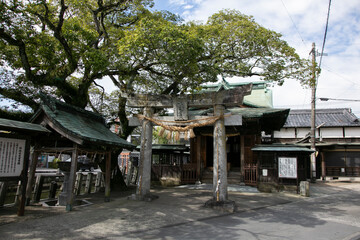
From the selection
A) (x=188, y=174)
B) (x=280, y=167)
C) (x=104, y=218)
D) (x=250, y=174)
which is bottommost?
(x=104, y=218)

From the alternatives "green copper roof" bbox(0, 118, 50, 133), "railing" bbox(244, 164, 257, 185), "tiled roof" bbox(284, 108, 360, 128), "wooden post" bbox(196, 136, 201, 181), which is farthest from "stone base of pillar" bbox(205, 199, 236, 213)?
"tiled roof" bbox(284, 108, 360, 128)

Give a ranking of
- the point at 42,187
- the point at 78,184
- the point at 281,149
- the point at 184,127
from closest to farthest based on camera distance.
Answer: the point at 184,127
the point at 42,187
the point at 78,184
the point at 281,149

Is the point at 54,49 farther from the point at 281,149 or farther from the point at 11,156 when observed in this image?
the point at 281,149

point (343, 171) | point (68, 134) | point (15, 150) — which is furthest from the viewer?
point (343, 171)

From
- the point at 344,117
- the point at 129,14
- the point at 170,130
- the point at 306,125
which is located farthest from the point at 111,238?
the point at 344,117

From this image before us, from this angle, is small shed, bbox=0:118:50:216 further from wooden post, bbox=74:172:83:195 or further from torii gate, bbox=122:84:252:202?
wooden post, bbox=74:172:83:195

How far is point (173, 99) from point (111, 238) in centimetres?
659

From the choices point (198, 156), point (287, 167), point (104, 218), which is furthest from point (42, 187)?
point (287, 167)

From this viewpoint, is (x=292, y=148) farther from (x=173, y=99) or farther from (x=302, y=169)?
(x=173, y=99)

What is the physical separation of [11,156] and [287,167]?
14262 millimetres

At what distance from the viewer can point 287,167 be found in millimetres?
15383

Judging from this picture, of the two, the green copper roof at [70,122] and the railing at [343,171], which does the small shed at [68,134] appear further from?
the railing at [343,171]

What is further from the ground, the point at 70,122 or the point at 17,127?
the point at 70,122

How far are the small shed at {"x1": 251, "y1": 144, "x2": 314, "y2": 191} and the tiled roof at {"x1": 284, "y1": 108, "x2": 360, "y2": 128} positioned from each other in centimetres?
1590
